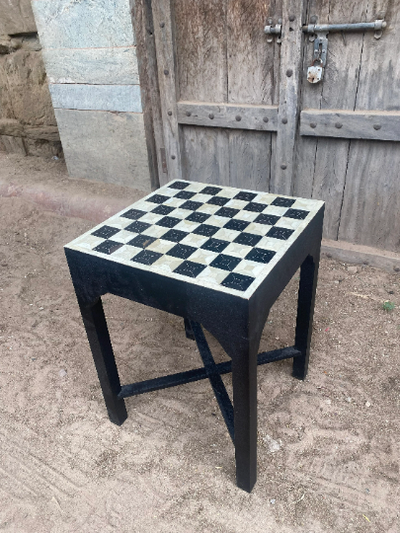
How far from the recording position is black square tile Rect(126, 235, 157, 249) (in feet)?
4.80

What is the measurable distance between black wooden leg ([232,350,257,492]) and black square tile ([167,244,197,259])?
0.36m

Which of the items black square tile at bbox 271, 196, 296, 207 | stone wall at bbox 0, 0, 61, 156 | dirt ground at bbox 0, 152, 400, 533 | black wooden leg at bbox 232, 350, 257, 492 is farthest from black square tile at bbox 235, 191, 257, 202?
stone wall at bbox 0, 0, 61, 156

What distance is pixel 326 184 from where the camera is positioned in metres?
2.74

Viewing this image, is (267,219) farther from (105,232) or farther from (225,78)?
(225,78)

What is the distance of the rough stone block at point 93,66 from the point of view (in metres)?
2.87

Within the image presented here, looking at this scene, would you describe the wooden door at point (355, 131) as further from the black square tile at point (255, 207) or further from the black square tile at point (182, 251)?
the black square tile at point (182, 251)

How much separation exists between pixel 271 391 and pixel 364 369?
1.58 ft

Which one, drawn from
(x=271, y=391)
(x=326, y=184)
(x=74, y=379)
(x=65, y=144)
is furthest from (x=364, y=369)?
(x=65, y=144)

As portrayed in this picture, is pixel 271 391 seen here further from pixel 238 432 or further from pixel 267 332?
pixel 238 432

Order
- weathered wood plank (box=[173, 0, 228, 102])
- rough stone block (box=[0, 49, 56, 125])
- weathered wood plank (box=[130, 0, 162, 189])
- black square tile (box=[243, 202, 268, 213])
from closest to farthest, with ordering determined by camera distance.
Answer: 1. black square tile (box=[243, 202, 268, 213])
2. weathered wood plank (box=[173, 0, 228, 102])
3. weathered wood plank (box=[130, 0, 162, 189])
4. rough stone block (box=[0, 49, 56, 125])

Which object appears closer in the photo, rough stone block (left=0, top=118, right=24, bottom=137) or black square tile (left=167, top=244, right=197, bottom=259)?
black square tile (left=167, top=244, right=197, bottom=259)

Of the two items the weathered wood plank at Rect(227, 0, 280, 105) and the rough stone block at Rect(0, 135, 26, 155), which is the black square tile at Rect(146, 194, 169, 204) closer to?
the weathered wood plank at Rect(227, 0, 280, 105)

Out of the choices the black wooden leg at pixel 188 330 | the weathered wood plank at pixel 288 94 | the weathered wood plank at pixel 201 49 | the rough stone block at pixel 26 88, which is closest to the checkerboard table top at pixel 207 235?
the black wooden leg at pixel 188 330

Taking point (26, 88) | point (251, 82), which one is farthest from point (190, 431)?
point (26, 88)
